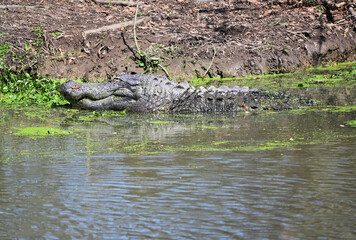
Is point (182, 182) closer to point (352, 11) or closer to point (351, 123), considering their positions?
point (351, 123)

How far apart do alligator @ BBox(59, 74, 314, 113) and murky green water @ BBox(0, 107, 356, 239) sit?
1.60 meters

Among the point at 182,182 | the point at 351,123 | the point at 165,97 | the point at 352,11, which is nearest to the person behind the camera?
the point at 182,182

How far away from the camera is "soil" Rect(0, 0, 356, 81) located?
1220 cm

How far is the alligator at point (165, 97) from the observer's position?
8.67 m

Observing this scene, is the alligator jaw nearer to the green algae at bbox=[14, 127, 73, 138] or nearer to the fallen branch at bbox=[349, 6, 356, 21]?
the green algae at bbox=[14, 127, 73, 138]

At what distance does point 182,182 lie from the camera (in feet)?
13.5

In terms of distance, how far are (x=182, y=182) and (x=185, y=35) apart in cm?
961

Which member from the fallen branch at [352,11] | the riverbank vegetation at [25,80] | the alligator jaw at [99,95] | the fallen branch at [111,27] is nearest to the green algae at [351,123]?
the alligator jaw at [99,95]

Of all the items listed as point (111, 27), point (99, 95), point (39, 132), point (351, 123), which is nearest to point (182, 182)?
point (39, 132)

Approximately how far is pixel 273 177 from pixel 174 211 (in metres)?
1.08

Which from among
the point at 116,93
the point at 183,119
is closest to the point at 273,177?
the point at 183,119

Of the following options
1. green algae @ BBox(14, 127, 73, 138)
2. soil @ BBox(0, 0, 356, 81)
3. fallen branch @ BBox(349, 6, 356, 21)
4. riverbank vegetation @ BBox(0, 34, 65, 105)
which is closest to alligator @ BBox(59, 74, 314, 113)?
riverbank vegetation @ BBox(0, 34, 65, 105)

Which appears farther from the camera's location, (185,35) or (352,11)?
(352,11)

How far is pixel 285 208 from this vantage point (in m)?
3.46
